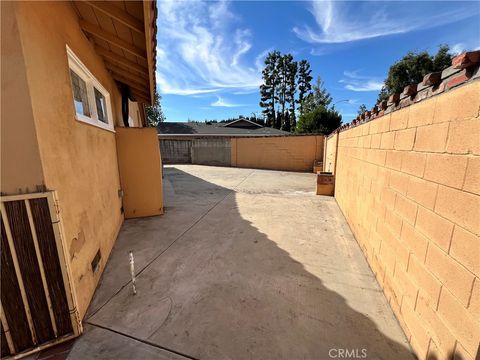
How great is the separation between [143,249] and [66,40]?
112 inches

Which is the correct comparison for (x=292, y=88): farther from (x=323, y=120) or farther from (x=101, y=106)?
(x=101, y=106)

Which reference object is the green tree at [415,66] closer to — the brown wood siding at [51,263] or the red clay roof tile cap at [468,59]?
the red clay roof tile cap at [468,59]

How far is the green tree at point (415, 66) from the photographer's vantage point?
61.9ft

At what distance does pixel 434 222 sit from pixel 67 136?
3.18 m

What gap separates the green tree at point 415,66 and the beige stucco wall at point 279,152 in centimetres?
1202

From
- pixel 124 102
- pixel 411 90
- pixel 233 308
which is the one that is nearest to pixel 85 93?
pixel 124 102

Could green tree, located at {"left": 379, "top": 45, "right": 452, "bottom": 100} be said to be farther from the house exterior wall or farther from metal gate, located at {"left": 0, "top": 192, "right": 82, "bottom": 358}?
metal gate, located at {"left": 0, "top": 192, "right": 82, "bottom": 358}

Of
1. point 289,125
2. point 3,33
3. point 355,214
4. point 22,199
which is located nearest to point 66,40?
point 3,33

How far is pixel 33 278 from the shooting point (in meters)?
1.64

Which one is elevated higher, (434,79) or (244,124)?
(244,124)

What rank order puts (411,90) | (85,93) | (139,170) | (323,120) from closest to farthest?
(411,90), (85,93), (139,170), (323,120)

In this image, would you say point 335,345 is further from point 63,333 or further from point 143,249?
point 143,249

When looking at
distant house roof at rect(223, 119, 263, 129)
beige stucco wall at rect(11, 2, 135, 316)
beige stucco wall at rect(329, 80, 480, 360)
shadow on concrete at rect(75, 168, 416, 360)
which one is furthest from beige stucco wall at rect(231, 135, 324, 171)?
distant house roof at rect(223, 119, 263, 129)

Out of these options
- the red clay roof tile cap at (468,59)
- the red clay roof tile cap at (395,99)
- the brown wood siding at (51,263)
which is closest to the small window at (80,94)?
the brown wood siding at (51,263)
